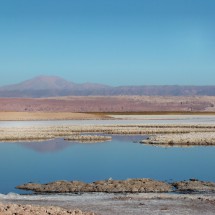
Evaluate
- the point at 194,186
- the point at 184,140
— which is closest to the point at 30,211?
the point at 194,186

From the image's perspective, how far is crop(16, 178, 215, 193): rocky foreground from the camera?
74.2 feet

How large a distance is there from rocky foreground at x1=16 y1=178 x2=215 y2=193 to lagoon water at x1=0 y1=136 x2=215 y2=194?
1398 mm

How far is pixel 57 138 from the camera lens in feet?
175

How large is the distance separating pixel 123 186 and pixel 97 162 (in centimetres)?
1072

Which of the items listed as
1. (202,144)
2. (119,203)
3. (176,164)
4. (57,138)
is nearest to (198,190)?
(119,203)

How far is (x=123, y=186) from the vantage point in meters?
23.2

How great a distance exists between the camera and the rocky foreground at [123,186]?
22.6 m

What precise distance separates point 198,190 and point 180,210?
515 centimetres

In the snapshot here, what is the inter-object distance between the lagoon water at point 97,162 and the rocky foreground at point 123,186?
1.40 m

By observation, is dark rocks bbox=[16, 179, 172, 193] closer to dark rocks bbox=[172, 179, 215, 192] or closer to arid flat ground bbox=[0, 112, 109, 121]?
dark rocks bbox=[172, 179, 215, 192]

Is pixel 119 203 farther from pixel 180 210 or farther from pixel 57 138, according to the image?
pixel 57 138

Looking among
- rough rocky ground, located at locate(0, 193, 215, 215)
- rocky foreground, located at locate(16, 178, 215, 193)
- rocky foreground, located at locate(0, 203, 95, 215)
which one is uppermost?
rocky foreground, located at locate(0, 203, 95, 215)

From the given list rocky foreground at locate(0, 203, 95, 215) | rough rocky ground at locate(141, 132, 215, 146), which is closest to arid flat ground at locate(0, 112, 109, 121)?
rough rocky ground at locate(141, 132, 215, 146)

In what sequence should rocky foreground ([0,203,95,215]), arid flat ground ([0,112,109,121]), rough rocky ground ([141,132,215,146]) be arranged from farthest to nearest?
arid flat ground ([0,112,109,121]) → rough rocky ground ([141,132,215,146]) → rocky foreground ([0,203,95,215])
